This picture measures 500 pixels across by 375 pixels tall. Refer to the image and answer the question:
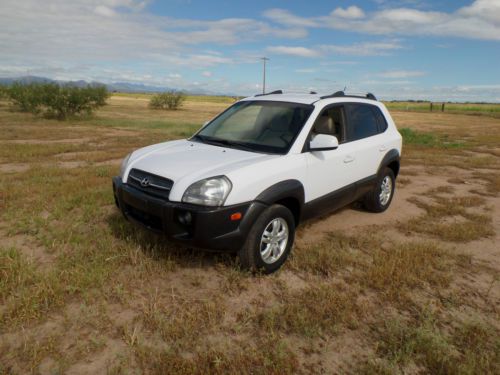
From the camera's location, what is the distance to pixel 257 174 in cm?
321

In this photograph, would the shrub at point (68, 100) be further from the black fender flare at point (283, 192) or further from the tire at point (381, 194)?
the black fender flare at point (283, 192)

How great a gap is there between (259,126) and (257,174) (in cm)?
109

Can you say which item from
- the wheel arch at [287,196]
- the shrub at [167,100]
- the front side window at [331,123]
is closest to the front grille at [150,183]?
the wheel arch at [287,196]

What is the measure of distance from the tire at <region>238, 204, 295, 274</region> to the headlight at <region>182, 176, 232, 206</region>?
45 centimetres

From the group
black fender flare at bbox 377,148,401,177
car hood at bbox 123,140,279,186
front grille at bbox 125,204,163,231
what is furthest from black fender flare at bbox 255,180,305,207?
black fender flare at bbox 377,148,401,177

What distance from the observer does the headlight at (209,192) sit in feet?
9.90

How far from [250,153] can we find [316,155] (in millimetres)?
759

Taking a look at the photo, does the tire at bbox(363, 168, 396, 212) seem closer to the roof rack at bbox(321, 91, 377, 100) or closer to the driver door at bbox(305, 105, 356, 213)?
the driver door at bbox(305, 105, 356, 213)

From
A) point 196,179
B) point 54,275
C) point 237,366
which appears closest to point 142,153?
point 196,179

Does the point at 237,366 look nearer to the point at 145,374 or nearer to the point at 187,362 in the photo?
the point at 187,362

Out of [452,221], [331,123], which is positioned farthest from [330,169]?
[452,221]

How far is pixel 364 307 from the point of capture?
298 cm

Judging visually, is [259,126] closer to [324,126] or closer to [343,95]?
[324,126]

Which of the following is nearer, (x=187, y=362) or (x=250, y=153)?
(x=187, y=362)
